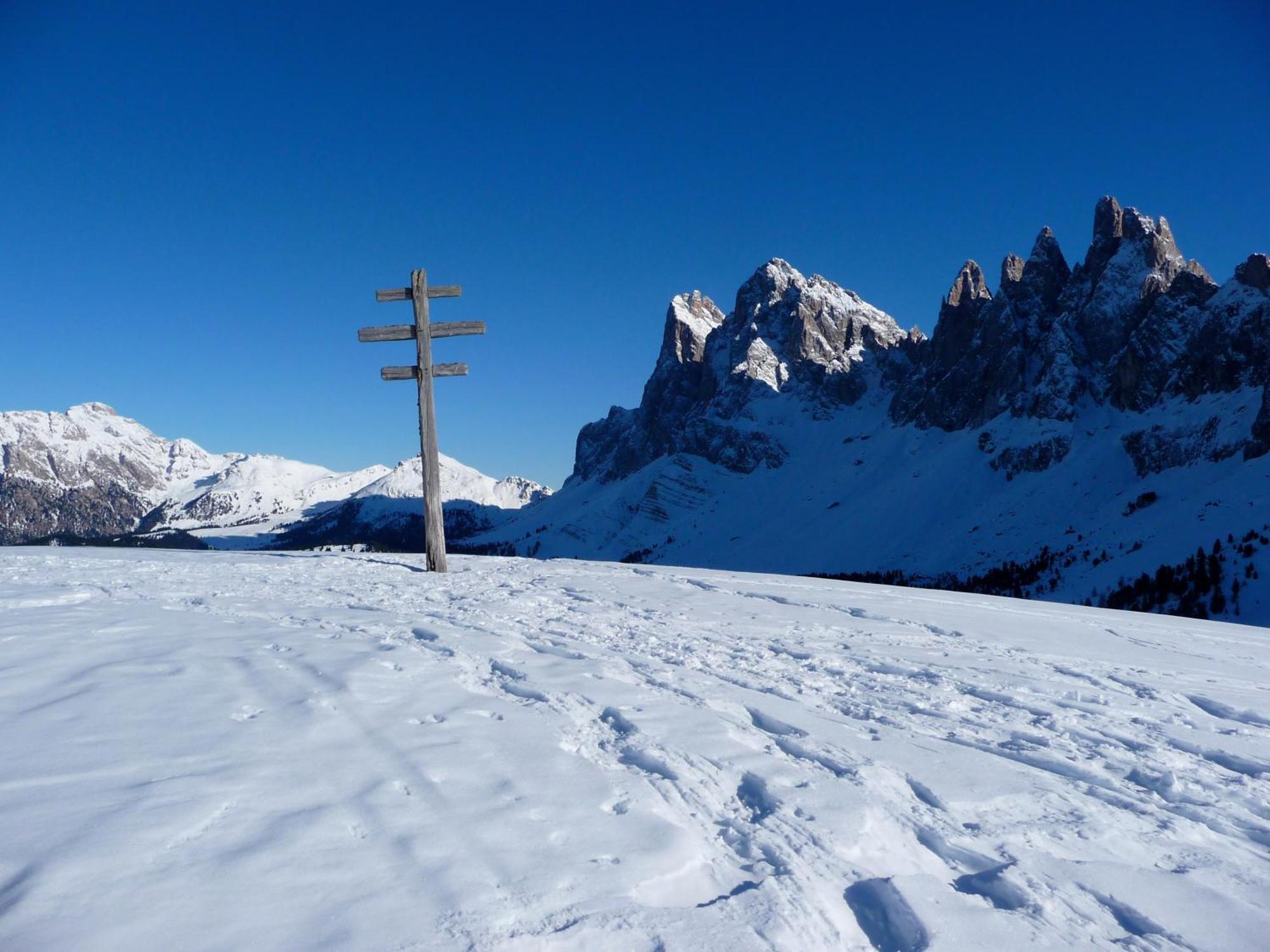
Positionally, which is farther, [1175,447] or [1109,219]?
[1109,219]

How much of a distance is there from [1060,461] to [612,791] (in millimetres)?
141608

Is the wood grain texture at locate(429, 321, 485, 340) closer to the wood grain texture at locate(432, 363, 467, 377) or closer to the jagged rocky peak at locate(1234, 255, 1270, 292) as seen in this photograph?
the wood grain texture at locate(432, 363, 467, 377)

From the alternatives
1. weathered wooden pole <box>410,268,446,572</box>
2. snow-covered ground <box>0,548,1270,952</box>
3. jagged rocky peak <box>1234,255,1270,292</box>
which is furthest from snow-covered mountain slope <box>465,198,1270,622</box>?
snow-covered ground <box>0,548,1270,952</box>

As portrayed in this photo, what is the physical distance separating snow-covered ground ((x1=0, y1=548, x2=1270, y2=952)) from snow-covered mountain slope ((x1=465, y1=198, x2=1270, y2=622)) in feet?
221

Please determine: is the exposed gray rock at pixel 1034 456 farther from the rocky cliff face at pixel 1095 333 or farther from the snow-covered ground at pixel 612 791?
the snow-covered ground at pixel 612 791

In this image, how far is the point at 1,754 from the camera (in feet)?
14.8

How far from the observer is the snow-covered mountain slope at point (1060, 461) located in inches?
3292

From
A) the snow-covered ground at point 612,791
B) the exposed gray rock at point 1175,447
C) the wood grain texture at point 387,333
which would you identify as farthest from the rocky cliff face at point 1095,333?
the snow-covered ground at point 612,791

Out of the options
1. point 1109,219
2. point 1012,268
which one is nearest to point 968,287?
point 1012,268

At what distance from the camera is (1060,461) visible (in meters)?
126

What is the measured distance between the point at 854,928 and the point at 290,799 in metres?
2.92

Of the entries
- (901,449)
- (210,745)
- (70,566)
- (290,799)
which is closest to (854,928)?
(290,799)

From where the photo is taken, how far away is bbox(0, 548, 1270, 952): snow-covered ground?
317 centimetres

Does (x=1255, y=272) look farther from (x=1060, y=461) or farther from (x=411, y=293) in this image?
(x=411, y=293)
